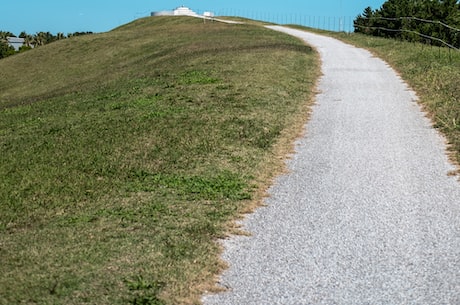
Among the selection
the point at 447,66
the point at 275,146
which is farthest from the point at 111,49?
the point at 275,146

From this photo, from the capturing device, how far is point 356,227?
7156 millimetres

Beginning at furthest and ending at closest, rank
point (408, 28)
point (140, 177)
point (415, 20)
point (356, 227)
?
point (415, 20) → point (408, 28) → point (140, 177) → point (356, 227)

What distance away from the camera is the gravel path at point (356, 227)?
18.1ft

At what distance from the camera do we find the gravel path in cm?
552

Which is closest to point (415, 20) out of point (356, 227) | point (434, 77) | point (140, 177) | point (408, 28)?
point (408, 28)

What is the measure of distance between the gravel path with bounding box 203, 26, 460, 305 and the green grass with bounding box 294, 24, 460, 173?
1.48ft

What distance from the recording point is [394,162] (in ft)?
33.5

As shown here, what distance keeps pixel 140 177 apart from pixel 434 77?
11890 mm

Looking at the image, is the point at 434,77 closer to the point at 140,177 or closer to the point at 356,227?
the point at 140,177

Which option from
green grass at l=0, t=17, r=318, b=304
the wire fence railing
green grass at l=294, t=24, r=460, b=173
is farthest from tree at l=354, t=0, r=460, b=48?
green grass at l=0, t=17, r=318, b=304

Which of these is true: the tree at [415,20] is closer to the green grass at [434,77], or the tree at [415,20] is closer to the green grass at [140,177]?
the green grass at [434,77]

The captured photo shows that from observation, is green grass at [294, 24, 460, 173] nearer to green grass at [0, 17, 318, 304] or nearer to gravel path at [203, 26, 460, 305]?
gravel path at [203, 26, 460, 305]

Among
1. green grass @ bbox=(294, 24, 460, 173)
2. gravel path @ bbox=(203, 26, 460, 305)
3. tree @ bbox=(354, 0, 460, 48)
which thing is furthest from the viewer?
tree @ bbox=(354, 0, 460, 48)

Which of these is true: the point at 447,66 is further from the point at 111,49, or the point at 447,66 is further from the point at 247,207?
the point at 111,49
